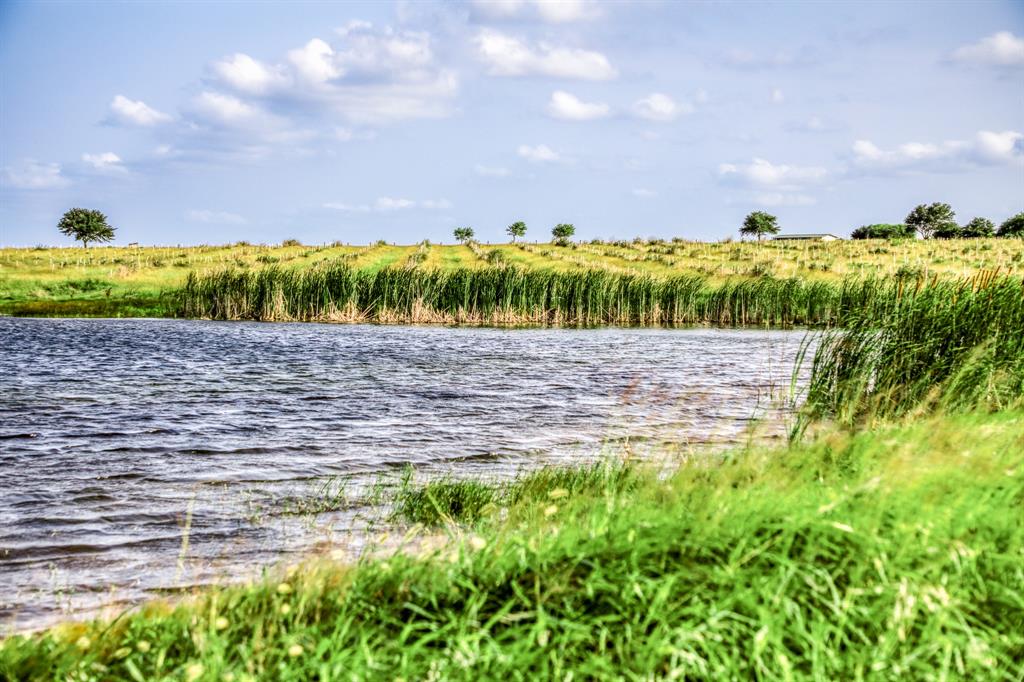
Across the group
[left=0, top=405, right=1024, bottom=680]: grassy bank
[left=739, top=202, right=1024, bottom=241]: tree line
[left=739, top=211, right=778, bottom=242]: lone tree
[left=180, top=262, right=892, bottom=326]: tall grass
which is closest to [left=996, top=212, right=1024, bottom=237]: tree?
[left=739, top=202, right=1024, bottom=241]: tree line

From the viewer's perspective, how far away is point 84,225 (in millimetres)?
88250

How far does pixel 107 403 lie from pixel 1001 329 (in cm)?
1362

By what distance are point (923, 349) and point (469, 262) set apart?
1724 inches

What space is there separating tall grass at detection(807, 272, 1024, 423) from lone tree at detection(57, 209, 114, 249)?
8968 cm

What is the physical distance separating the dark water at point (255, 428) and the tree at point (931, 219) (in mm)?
93577

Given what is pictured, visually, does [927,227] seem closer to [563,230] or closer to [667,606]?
[563,230]

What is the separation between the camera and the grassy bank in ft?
11.8

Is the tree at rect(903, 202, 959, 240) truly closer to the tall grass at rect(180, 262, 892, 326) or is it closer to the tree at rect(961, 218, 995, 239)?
the tree at rect(961, 218, 995, 239)

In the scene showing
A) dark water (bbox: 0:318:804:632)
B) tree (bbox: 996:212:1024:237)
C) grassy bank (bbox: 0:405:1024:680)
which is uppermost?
tree (bbox: 996:212:1024:237)

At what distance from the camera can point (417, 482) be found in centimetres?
920

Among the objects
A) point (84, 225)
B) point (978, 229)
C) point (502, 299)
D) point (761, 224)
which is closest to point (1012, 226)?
point (978, 229)

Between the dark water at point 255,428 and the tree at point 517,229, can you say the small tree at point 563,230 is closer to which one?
the tree at point 517,229

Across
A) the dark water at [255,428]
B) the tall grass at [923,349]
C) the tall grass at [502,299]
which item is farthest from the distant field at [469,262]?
the tall grass at [923,349]

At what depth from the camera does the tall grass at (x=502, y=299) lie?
118 ft
